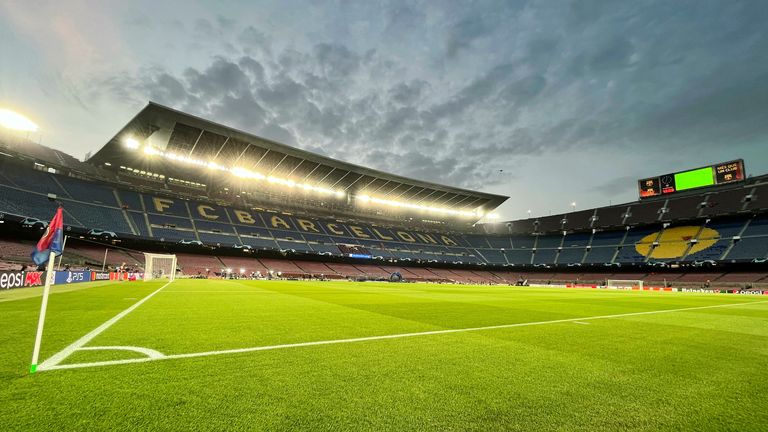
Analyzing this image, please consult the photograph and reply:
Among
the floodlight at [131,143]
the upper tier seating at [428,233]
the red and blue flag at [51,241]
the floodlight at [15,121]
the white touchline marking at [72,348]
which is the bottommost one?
the white touchline marking at [72,348]

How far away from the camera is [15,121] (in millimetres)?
36625

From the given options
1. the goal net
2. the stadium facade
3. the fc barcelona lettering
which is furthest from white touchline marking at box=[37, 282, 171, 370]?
the goal net

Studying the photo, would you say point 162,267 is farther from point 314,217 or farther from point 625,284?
point 625,284

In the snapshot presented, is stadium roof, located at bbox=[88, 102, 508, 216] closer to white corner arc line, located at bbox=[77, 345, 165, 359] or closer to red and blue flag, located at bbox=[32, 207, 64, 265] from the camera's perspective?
red and blue flag, located at bbox=[32, 207, 64, 265]

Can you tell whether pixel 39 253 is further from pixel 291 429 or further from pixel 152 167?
pixel 152 167

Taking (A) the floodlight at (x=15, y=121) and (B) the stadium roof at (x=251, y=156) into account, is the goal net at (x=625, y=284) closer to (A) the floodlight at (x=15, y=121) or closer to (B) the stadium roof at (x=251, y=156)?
(B) the stadium roof at (x=251, y=156)

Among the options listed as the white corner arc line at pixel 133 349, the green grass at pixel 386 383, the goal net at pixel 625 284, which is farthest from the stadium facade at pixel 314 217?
the green grass at pixel 386 383

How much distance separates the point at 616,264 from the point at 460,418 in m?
67.2

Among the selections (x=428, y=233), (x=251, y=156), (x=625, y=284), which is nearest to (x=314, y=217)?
(x=251, y=156)

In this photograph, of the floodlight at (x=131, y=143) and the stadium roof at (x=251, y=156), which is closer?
the stadium roof at (x=251, y=156)

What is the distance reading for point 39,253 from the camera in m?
4.13

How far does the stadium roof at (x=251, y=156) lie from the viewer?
37.2 metres

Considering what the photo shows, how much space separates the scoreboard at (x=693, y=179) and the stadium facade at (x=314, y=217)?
2.79m

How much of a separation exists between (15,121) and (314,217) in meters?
40.2
